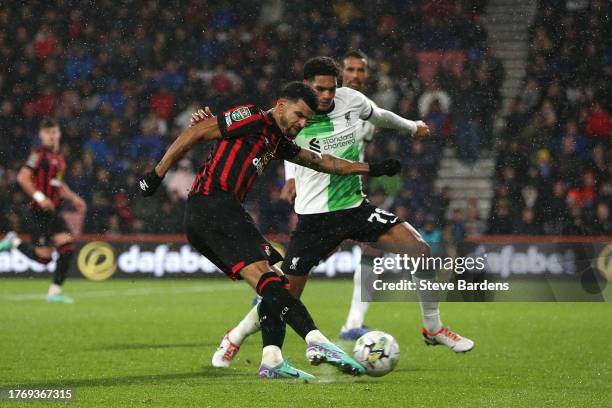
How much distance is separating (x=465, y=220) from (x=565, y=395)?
1120cm

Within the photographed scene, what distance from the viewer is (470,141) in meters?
18.8

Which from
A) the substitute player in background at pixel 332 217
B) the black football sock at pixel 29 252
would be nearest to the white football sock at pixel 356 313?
the substitute player in background at pixel 332 217

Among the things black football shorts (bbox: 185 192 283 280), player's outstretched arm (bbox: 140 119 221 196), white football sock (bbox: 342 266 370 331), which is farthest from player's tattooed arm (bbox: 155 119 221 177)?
white football sock (bbox: 342 266 370 331)

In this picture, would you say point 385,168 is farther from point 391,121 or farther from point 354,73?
point 354,73

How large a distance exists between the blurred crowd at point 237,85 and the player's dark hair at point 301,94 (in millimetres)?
9875

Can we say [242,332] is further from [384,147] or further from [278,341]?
[384,147]

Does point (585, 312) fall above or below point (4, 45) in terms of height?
below

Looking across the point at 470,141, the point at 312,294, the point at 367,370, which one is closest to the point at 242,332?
the point at 367,370

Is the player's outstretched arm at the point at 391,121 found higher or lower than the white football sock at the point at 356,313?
higher

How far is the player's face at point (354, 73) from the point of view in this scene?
346 inches

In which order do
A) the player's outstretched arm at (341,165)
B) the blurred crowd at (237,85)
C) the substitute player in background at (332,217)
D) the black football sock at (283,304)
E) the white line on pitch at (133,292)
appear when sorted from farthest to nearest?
the blurred crowd at (237,85) < the white line on pitch at (133,292) < the substitute player in background at (332,217) < the player's outstretched arm at (341,165) < the black football sock at (283,304)

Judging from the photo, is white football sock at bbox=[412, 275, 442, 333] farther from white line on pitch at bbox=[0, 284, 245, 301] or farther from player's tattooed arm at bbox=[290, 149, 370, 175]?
white line on pitch at bbox=[0, 284, 245, 301]

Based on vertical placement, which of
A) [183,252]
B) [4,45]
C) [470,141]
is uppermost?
[4,45]

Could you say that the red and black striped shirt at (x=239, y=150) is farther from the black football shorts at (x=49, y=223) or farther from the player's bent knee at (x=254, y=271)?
the black football shorts at (x=49, y=223)
